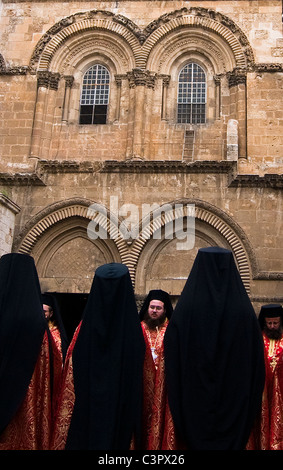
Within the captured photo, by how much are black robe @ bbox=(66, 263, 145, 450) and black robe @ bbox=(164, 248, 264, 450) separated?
13.1 inches

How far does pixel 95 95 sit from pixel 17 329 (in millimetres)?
11446

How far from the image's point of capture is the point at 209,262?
15.2 ft

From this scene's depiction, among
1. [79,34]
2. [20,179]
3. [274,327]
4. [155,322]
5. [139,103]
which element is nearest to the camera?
[274,327]

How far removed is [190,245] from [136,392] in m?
9.16

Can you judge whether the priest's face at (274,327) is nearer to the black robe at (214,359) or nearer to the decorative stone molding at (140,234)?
the black robe at (214,359)

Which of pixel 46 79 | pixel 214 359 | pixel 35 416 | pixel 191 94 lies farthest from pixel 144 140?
pixel 214 359

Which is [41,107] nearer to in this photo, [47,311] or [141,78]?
[141,78]

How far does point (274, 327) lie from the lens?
5367 mm

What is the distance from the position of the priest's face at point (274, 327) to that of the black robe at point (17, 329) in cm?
236

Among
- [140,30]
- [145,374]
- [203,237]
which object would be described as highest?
[140,30]

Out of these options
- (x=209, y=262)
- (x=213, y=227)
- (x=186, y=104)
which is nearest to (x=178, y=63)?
(x=186, y=104)

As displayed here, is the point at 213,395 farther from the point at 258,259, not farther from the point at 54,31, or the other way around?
the point at 54,31

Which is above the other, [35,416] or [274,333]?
[274,333]

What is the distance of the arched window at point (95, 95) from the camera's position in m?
15.0
